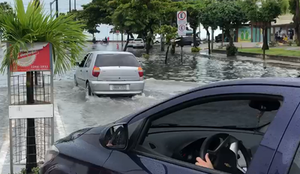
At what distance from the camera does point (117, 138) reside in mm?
2998

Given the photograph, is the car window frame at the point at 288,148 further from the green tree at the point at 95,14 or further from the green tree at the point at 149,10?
the green tree at the point at 95,14

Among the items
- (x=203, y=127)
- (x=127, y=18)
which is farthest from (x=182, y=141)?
(x=127, y=18)

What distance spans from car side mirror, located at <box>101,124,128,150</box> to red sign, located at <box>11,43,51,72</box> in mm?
2082

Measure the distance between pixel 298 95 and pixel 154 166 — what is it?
975 mm

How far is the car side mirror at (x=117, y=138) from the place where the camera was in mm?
2924

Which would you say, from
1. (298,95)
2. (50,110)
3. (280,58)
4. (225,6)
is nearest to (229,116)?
(298,95)

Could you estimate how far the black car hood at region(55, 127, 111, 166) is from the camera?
119 inches

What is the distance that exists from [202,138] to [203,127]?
312mm

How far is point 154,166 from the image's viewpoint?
2.61 meters

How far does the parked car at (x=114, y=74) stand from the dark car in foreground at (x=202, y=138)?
8676mm

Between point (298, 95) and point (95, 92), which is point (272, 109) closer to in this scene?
point (298, 95)

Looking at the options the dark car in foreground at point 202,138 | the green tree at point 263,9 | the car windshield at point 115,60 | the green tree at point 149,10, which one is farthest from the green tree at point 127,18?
the dark car in foreground at point 202,138

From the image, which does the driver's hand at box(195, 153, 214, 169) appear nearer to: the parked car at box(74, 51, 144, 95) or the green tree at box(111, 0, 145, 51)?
the parked car at box(74, 51, 144, 95)

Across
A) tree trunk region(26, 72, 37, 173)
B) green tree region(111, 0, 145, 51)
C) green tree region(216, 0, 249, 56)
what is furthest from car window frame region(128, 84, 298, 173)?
green tree region(216, 0, 249, 56)
